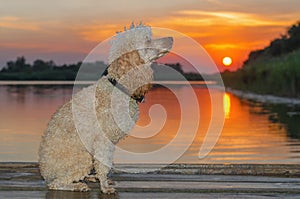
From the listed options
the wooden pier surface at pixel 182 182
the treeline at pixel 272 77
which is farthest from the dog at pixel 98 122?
the treeline at pixel 272 77

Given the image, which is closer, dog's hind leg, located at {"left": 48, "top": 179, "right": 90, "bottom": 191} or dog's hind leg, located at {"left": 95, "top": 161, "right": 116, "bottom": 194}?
dog's hind leg, located at {"left": 95, "top": 161, "right": 116, "bottom": 194}

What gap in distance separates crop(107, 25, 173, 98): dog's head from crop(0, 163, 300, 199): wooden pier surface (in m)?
1.33

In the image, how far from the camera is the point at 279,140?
17.0m

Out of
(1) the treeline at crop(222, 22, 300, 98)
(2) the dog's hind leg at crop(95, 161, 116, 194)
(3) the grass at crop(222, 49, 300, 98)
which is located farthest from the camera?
(1) the treeline at crop(222, 22, 300, 98)

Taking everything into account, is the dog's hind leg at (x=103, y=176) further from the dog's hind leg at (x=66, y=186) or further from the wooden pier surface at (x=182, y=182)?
the dog's hind leg at (x=66, y=186)

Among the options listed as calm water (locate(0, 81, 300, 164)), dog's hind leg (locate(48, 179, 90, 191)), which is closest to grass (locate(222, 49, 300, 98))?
calm water (locate(0, 81, 300, 164))

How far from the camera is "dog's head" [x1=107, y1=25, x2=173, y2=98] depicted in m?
6.44

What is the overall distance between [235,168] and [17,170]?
286 centimetres

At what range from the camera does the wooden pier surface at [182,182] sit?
697cm

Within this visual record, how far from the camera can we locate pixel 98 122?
22.4ft

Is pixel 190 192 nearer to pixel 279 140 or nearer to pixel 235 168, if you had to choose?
pixel 235 168

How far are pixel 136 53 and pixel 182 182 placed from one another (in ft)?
6.47

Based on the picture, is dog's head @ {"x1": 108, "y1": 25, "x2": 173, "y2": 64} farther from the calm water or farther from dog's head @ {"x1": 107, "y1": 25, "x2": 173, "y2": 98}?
the calm water

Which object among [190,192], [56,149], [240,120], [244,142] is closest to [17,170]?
[56,149]
